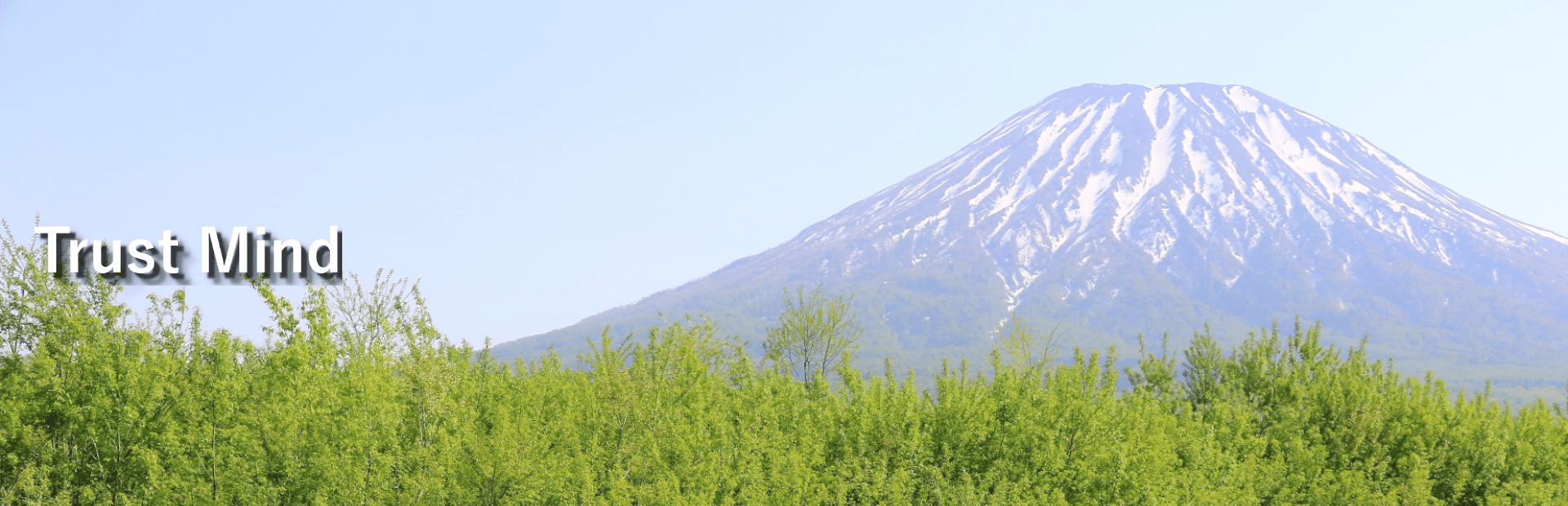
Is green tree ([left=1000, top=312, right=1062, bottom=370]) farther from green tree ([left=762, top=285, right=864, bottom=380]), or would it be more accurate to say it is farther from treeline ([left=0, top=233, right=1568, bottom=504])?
green tree ([left=762, top=285, right=864, bottom=380])

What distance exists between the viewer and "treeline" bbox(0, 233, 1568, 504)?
1605 cm

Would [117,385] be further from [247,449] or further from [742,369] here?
[742,369]

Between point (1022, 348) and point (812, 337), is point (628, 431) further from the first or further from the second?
point (812, 337)

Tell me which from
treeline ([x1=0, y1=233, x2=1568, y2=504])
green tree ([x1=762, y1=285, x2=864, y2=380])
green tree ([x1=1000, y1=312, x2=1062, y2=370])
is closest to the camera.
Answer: treeline ([x1=0, y1=233, x2=1568, y2=504])

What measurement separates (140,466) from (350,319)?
469 centimetres

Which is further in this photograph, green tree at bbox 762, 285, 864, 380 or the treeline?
green tree at bbox 762, 285, 864, 380

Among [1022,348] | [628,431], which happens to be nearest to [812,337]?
[1022,348]

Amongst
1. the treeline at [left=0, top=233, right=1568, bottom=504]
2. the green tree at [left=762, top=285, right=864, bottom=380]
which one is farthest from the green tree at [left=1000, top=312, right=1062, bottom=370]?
the green tree at [left=762, top=285, right=864, bottom=380]

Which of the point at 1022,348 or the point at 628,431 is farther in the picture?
the point at 1022,348

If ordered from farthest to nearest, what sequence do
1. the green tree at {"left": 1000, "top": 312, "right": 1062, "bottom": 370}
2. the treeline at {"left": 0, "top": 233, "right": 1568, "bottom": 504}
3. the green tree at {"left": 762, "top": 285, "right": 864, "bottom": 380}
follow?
the green tree at {"left": 762, "top": 285, "right": 864, "bottom": 380}, the green tree at {"left": 1000, "top": 312, "right": 1062, "bottom": 370}, the treeline at {"left": 0, "top": 233, "right": 1568, "bottom": 504}

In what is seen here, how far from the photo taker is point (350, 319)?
66.3 feet

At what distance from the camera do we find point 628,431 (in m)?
19.0

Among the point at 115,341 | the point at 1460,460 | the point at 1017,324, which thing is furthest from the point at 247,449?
the point at 1460,460

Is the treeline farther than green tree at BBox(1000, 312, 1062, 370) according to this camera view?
No
